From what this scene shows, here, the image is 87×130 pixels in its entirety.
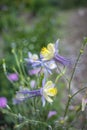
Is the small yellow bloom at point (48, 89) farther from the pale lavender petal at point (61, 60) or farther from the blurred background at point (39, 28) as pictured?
the blurred background at point (39, 28)

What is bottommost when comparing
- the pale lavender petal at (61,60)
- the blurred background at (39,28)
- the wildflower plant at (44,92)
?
the blurred background at (39,28)

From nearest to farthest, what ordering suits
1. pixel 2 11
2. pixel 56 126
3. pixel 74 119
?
pixel 56 126
pixel 74 119
pixel 2 11

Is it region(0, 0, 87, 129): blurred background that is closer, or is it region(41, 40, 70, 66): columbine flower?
region(41, 40, 70, 66): columbine flower

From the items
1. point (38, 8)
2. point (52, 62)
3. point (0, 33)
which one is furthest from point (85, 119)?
point (38, 8)

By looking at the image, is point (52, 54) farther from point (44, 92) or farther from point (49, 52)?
point (44, 92)

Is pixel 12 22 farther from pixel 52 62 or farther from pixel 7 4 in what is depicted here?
pixel 52 62

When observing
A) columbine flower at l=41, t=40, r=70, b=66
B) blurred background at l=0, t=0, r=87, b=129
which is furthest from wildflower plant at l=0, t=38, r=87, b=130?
blurred background at l=0, t=0, r=87, b=129

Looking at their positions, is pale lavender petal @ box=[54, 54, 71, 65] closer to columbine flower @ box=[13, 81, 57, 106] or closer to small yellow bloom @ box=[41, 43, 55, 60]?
small yellow bloom @ box=[41, 43, 55, 60]

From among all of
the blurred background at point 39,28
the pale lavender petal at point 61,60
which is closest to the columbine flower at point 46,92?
the pale lavender petal at point 61,60
